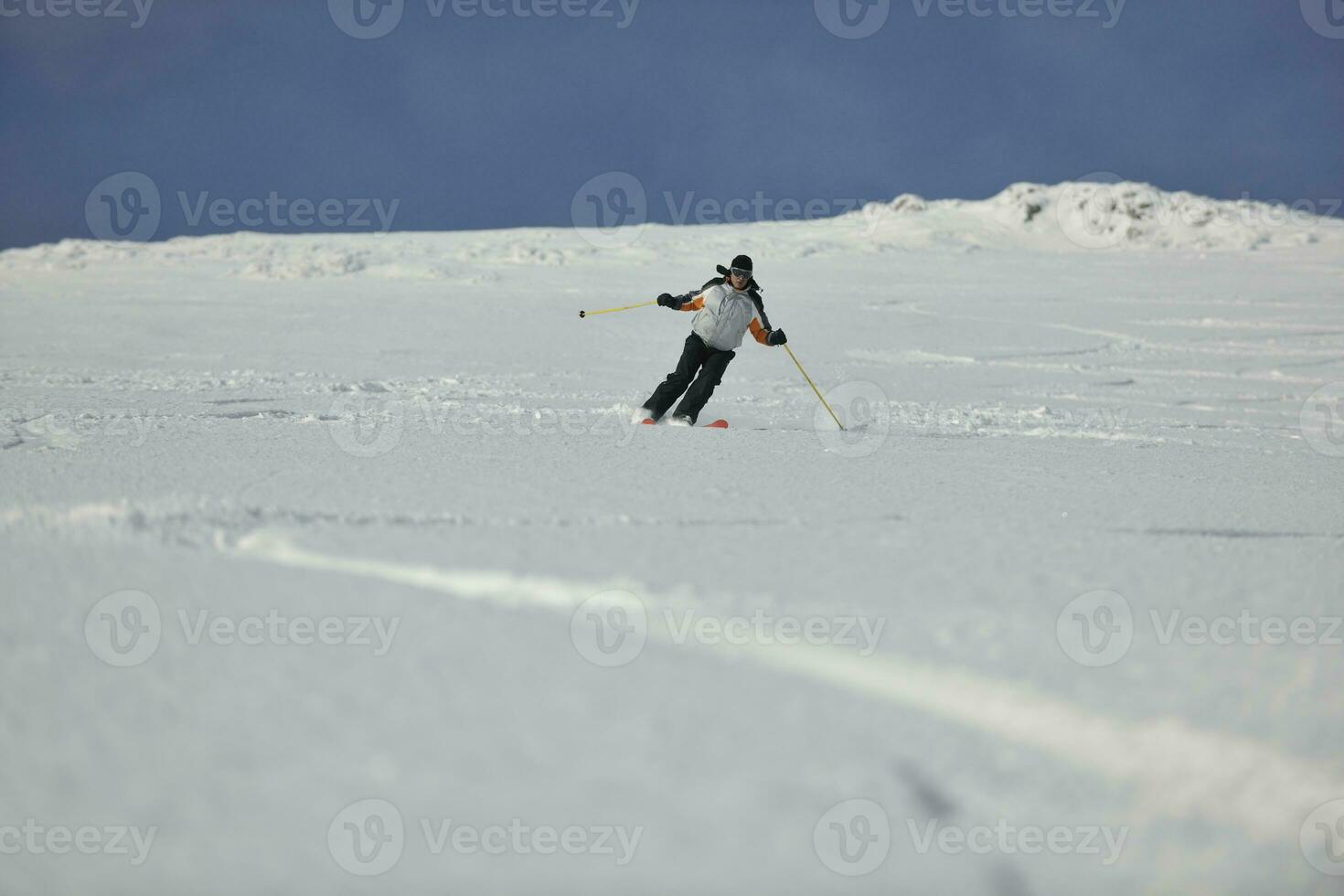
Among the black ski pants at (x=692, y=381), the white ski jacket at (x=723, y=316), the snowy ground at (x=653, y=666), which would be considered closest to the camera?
the snowy ground at (x=653, y=666)

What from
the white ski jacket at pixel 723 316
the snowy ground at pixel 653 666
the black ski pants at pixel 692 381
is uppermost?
the white ski jacket at pixel 723 316

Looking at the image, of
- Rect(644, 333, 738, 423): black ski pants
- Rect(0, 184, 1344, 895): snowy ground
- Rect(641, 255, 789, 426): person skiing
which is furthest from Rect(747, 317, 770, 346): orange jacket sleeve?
Rect(0, 184, 1344, 895): snowy ground

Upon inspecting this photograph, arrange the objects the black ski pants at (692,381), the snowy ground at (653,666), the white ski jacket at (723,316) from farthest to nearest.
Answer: the white ski jacket at (723,316) → the black ski pants at (692,381) → the snowy ground at (653,666)

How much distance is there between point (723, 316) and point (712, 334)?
0.39 ft

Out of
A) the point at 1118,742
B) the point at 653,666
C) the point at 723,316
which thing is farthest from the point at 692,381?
the point at 1118,742

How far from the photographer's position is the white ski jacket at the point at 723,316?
18.0ft

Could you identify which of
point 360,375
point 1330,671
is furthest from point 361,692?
point 360,375

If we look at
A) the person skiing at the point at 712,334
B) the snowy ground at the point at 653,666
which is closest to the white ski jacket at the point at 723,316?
the person skiing at the point at 712,334

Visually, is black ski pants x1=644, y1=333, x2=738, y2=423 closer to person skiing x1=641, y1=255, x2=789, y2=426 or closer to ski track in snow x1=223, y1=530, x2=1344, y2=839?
person skiing x1=641, y1=255, x2=789, y2=426

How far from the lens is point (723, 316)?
5.48 metres

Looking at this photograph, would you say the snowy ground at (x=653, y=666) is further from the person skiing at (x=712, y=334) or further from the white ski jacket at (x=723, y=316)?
the white ski jacket at (x=723, y=316)

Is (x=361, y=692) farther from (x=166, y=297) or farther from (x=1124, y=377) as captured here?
(x=166, y=297)

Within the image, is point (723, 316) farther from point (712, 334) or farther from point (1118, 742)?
point (1118, 742)

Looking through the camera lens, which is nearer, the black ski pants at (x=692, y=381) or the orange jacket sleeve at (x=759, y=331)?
the black ski pants at (x=692, y=381)
